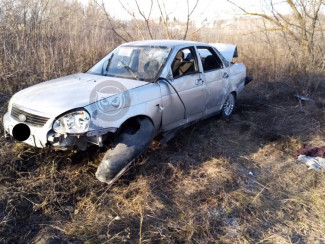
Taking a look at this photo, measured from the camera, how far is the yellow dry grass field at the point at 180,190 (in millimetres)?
2488

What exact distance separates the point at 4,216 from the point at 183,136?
107 inches

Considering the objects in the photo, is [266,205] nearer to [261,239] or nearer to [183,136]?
[261,239]

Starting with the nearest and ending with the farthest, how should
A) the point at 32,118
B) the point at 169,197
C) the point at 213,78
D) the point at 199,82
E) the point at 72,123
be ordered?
the point at 72,123
the point at 32,118
the point at 169,197
the point at 199,82
the point at 213,78

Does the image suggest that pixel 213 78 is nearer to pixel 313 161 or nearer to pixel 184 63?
pixel 184 63

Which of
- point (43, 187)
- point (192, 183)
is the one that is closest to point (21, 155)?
point (43, 187)

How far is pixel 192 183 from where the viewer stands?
10.6 ft

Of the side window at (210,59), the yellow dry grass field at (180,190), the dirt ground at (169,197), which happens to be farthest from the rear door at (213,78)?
the dirt ground at (169,197)

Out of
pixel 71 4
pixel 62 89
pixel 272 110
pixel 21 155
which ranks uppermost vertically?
pixel 71 4

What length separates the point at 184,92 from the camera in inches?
Result: 155

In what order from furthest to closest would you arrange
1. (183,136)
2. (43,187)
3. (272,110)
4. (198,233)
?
(272,110) < (183,136) < (43,187) < (198,233)

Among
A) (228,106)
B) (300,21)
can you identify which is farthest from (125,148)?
(300,21)

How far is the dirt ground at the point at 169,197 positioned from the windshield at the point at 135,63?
103 centimetres

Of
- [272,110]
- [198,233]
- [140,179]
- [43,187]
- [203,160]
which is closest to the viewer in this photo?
[198,233]

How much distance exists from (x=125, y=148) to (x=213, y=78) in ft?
7.33
